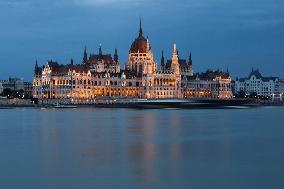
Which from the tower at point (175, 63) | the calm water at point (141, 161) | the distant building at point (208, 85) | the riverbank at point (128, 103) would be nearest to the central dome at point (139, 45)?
the tower at point (175, 63)

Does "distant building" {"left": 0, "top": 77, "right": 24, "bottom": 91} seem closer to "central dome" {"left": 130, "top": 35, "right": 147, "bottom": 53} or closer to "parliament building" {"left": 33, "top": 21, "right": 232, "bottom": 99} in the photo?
"parliament building" {"left": 33, "top": 21, "right": 232, "bottom": 99}

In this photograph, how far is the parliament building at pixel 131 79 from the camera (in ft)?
429

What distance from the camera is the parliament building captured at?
13088 cm

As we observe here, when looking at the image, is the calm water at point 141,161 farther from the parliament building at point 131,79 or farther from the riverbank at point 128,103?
the parliament building at point 131,79

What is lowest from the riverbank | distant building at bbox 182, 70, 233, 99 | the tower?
the riverbank

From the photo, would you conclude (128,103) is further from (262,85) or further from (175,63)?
(262,85)

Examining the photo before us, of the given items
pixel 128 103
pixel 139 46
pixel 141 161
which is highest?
pixel 139 46

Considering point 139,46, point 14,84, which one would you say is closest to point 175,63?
point 139,46

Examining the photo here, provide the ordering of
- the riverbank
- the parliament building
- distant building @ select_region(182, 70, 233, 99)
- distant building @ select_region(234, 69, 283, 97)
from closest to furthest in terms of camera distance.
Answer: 1. the riverbank
2. the parliament building
3. distant building @ select_region(182, 70, 233, 99)
4. distant building @ select_region(234, 69, 283, 97)

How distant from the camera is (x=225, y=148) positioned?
30984 mm

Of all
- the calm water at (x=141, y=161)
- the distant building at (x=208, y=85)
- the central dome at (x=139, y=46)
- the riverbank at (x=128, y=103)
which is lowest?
the calm water at (x=141, y=161)

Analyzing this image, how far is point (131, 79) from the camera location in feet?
461

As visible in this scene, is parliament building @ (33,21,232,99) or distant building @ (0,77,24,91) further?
distant building @ (0,77,24,91)

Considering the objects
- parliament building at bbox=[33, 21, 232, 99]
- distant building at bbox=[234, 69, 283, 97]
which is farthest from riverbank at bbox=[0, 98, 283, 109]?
distant building at bbox=[234, 69, 283, 97]
